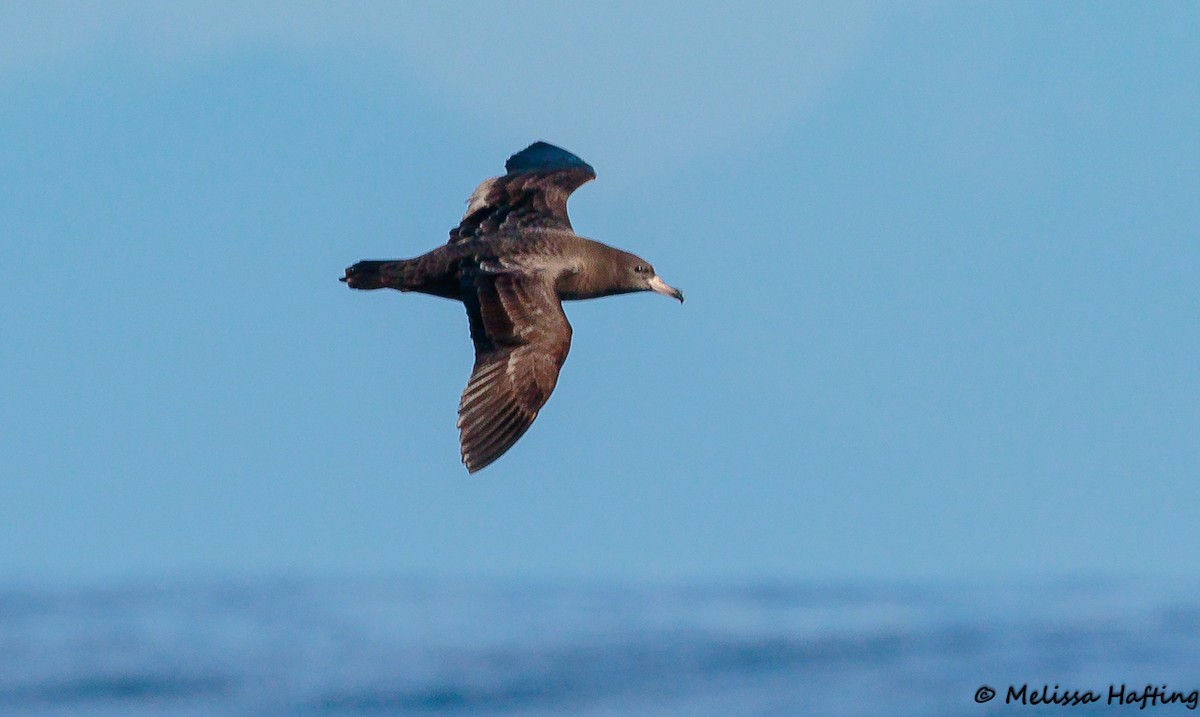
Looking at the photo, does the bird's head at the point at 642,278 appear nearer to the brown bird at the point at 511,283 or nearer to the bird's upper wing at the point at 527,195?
the brown bird at the point at 511,283

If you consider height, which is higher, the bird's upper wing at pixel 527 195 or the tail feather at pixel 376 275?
the bird's upper wing at pixel 527 195

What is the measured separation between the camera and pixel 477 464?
10297mm

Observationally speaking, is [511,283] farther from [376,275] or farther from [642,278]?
[642,278]

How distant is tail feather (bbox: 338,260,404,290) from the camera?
11586mm

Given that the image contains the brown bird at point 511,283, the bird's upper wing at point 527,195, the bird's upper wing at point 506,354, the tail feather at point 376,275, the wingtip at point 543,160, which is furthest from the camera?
the wingtip at point 543,160

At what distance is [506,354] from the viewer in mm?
10859

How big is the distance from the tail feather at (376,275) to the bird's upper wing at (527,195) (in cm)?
93

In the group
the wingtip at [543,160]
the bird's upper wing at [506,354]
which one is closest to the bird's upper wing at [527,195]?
the wingtip at [543,160]

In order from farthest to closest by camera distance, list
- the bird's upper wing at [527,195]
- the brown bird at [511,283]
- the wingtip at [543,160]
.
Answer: the wingtip at [543,160]
the bird's upper wing at [527,195]
the brown bird at [511,283]

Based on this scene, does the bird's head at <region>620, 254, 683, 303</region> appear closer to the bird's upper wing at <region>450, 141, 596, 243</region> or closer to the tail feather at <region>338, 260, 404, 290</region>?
the bird's upper wing at <region>450, 141, 596, 243</region>

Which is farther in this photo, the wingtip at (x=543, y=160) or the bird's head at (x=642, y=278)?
the wingtip at (x=543, y=160)

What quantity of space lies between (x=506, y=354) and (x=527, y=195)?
9.28 feet

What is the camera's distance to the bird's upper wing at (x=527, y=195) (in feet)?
42.4

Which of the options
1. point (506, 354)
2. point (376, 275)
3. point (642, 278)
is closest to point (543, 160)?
point (642, 278)
